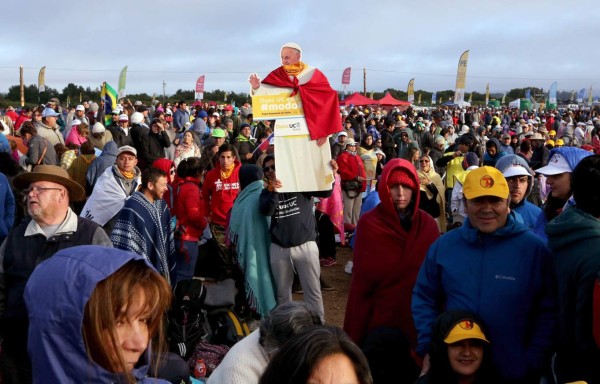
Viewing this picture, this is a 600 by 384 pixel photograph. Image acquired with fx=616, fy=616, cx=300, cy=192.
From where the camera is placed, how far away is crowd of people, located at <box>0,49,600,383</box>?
1539 mm

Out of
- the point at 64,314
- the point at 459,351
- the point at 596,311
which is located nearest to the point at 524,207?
the point at 459,351

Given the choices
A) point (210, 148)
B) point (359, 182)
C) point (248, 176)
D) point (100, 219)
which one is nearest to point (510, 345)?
point (248, 176)

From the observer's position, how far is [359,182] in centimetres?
981

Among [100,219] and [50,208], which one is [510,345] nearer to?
[50,208]

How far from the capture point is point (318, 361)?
1501 millimetres

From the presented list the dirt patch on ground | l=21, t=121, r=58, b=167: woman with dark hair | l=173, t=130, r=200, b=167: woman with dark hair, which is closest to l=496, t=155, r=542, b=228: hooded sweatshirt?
the dirt patch on ground

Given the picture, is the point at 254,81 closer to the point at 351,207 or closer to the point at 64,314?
the point at 64,314

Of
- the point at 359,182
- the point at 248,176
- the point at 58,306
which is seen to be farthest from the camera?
the point at 359,182

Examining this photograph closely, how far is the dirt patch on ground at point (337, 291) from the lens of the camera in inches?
261

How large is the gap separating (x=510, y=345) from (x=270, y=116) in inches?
109

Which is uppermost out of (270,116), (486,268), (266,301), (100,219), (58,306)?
(270,116)

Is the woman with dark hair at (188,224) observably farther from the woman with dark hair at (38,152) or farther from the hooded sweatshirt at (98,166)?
the woman with dark hair at (38,152)

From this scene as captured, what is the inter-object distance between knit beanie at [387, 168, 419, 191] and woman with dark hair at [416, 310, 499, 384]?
99 cm

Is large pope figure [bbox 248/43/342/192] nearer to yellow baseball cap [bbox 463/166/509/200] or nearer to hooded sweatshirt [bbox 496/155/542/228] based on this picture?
hooded sweatshirt [bbox 496/155/542/228]
